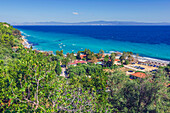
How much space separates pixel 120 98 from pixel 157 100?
3.10m

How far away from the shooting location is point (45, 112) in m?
6.47

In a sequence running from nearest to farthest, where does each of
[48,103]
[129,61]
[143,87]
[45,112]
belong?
[45,112], [48,103], [143,87], [129,61]

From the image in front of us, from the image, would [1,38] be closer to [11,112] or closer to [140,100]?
[11,112]

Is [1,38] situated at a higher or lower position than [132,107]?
higher

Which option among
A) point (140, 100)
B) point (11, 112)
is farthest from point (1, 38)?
point (140, 100)

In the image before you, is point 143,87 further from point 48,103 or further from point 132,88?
point 48,103

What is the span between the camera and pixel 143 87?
1186 centimetres

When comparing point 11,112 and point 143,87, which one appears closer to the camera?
point 11,112

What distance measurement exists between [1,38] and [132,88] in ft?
137

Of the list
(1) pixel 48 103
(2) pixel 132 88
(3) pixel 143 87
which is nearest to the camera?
(1) pixel 48 103

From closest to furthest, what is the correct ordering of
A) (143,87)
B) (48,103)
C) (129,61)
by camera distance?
(48,103), (143,87), (129,61)

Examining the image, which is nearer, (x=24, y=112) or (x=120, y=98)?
(x=24, y=112)

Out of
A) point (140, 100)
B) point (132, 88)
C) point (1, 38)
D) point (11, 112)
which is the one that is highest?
A: point (1, 38)

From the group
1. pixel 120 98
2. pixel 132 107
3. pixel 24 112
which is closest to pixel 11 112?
pixel 24 112
